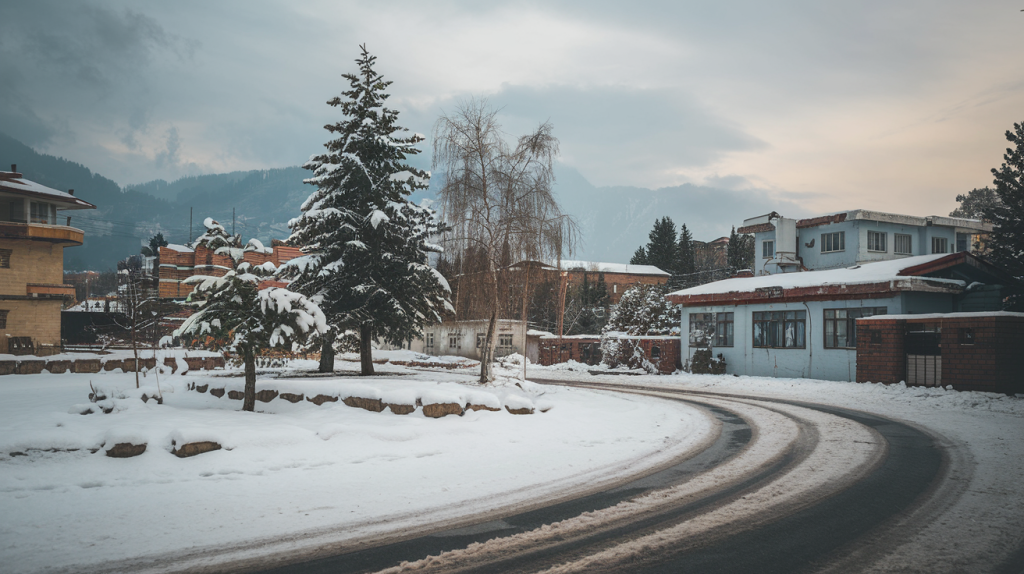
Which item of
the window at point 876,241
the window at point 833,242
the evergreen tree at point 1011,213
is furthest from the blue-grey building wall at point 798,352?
the window at point 833,242

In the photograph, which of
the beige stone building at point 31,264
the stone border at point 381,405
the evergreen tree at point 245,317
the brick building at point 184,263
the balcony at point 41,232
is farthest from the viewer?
the brick building at point 184,263

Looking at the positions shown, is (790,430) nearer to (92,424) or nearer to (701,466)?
(701,466)

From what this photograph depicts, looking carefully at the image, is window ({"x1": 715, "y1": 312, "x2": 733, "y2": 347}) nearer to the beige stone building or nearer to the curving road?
the curving road

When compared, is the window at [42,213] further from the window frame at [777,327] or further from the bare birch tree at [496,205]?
the window frame at [777,327]

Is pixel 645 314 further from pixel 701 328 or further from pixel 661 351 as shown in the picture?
pixel 701 328

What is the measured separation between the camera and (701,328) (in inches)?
1208

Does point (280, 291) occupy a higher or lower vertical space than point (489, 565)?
higher

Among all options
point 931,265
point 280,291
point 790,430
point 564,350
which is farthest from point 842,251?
point 280,291

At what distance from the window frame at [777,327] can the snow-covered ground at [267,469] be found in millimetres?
16279

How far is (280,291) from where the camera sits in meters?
10.7

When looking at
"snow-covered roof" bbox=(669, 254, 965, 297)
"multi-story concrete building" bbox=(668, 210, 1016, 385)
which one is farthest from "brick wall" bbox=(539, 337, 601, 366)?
"snow-covered roof" bbox=(669, 254, 965, 297)

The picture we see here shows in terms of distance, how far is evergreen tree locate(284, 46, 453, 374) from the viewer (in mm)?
20875

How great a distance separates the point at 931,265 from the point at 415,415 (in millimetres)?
23390

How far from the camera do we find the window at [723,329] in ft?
95.6
